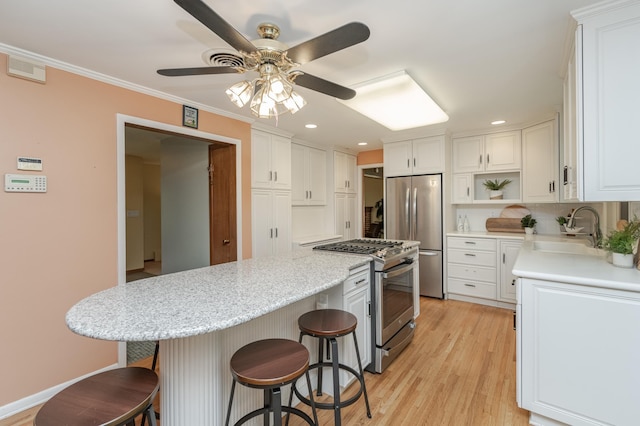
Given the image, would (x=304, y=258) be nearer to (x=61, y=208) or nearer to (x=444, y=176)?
(x=61, y=208)

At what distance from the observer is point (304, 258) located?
2.26m

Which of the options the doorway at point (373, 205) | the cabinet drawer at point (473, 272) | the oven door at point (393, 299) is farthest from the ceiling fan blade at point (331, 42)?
the doorway at point (373, 205)

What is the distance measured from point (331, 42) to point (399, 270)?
1.91 metres

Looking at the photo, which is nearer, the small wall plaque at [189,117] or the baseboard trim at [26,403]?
the baseboard trim at [26,403]

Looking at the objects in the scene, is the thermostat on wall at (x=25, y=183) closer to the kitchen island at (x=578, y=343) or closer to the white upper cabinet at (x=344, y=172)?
the kitchen island at (x=578, y=343)

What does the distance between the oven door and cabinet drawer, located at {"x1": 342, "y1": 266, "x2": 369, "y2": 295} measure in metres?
0.12

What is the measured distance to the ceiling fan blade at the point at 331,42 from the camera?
115cm

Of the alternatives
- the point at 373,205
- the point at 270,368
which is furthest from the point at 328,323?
the point at 373,205

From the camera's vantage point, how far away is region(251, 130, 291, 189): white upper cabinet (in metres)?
3.57

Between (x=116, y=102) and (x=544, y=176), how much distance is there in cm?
470

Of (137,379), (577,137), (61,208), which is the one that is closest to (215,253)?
(61,208)

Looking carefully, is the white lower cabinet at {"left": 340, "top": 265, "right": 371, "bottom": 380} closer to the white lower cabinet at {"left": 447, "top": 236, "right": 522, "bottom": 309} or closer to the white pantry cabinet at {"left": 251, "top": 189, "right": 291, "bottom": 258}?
the white pantry cabinet at {"left": 251, "top": 189, "right": 291, "bottom": 258}

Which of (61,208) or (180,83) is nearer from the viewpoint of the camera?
(61,208)

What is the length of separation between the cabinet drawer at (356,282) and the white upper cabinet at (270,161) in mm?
1903
